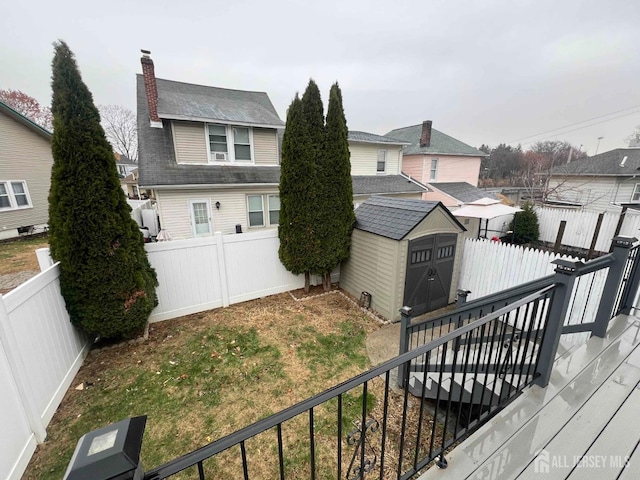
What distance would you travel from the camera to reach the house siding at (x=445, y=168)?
52.9 ft

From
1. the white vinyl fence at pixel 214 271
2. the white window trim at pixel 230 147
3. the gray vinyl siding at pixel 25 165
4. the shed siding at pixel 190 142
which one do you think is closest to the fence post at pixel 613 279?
the white vinyl fence at pixel 214 271

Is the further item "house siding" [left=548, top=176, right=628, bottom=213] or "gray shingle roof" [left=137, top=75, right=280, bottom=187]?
"house siding" [left=548, top=176, right=628, bottom=213]

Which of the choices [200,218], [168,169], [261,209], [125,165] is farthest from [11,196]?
[125,165]

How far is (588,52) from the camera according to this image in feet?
28.2

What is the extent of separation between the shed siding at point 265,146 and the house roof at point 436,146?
9.29 m

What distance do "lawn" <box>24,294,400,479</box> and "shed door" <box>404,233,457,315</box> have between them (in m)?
1.14

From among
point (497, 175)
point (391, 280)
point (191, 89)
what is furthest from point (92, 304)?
point (497, 175)

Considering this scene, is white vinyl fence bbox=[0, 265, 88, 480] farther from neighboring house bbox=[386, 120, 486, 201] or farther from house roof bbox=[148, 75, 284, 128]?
neighboring house bbox=[386, 120, 486, 201]

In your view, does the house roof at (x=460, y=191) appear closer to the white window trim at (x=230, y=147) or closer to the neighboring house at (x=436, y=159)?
the neighboring house at (x=436, y=159)

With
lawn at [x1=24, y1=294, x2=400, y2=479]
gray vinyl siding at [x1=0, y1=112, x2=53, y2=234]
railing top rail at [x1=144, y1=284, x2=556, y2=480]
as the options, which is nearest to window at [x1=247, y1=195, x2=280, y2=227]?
lawn at [x1=24, y1=294, x2=400, y2=479]

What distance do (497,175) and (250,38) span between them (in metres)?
48.2

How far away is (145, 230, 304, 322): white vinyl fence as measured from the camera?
5.33 metres

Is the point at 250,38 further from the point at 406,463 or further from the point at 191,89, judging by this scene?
the point at 406,463

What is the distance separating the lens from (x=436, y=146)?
1666 centimetres
